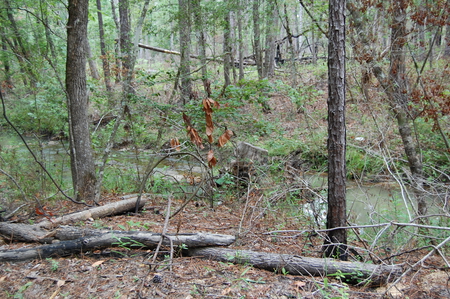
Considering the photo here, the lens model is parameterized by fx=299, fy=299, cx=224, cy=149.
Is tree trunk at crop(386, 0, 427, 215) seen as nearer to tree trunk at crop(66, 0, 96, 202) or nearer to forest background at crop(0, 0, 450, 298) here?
forest background at crop(0, 0, 450, 298)

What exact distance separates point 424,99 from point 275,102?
7.76 metres

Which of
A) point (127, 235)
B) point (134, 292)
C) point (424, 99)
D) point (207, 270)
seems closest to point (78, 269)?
point (127, 235)

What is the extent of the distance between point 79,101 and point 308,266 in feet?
14.9

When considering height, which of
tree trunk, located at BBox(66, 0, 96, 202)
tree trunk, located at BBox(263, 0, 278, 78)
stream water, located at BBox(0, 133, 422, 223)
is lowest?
stream water, located at BBox(0, 133, 422, 223)

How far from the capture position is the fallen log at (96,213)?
4.02 m

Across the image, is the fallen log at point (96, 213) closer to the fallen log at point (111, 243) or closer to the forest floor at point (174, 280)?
the forest floor at point (174, 280)

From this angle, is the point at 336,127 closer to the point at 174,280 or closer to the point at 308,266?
the point at 308,266

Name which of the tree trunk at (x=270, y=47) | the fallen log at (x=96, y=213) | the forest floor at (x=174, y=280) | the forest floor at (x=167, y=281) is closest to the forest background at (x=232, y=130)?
the fallen log at (x=96, y=213)

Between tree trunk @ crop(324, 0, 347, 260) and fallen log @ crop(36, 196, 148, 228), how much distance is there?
325 cm

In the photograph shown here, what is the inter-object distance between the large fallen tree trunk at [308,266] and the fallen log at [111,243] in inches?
4.1

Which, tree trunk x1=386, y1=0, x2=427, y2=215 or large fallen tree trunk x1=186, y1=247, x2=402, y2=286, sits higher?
tree trunk x1=386, y1=0, x2=427, y2=215

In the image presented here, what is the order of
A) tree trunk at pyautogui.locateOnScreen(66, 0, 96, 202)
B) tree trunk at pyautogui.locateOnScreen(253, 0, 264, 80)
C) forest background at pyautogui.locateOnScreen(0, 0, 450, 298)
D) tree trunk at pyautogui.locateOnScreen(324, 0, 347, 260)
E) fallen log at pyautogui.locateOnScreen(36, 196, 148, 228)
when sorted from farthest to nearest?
tree trunk at pyautogui.locateOnScreen(253, 0, 264, 80) < tree trunk at pyautogui.locateOnScreen(66, 0, 96, 202) < forest background at pyautogui.locateOnScreen(0, 0, 450, 298) < fallen log at pyautogui.locateOnScreen(36, 196, 148, 228) < tree trunk at pyautogui.locateOnScreen(324, 0, 347, 260)

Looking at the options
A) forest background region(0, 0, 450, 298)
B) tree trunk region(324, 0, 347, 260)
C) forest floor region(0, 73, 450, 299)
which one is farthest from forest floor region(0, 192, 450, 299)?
forest background region(0, 0, 450, 298)

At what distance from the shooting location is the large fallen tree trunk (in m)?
2.78
